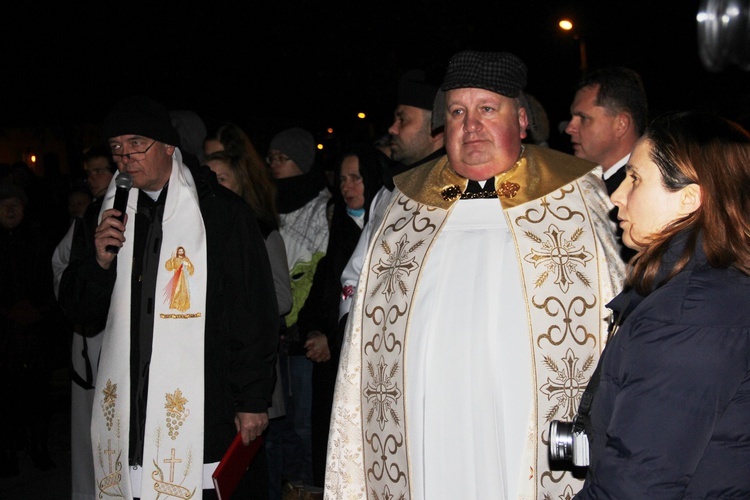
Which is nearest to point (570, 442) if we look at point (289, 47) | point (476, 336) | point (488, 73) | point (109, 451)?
point (476, 336)

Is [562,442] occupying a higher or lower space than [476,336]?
lower

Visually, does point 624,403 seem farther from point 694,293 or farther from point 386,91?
point 386,91

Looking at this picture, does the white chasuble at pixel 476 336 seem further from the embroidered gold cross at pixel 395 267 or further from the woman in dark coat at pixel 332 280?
the woman in dark coat at pixel 332 280

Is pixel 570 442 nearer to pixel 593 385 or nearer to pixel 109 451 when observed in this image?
pixel 593 385

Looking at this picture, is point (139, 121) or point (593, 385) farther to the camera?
point (139, 121)

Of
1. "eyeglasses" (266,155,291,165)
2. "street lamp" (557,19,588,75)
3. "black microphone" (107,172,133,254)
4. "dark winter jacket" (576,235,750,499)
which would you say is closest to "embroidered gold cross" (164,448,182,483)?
"black microphone" (107,172,133,254)

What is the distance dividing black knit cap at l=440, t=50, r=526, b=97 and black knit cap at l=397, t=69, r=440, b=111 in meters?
1.16

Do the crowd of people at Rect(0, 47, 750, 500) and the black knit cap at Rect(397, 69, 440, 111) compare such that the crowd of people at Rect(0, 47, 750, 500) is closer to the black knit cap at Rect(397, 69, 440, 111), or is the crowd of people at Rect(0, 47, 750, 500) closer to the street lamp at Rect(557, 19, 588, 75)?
the black knit cap at Rect(397, 69, 440, 111)

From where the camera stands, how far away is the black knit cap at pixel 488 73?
3691 millimetres

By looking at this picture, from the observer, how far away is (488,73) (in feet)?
12.1

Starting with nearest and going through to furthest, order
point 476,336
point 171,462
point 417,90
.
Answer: point 476,336, point 171,462, point 417,90

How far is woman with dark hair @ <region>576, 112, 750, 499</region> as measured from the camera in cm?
216

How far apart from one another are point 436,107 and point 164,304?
5.23 ft

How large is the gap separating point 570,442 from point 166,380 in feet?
7.55
